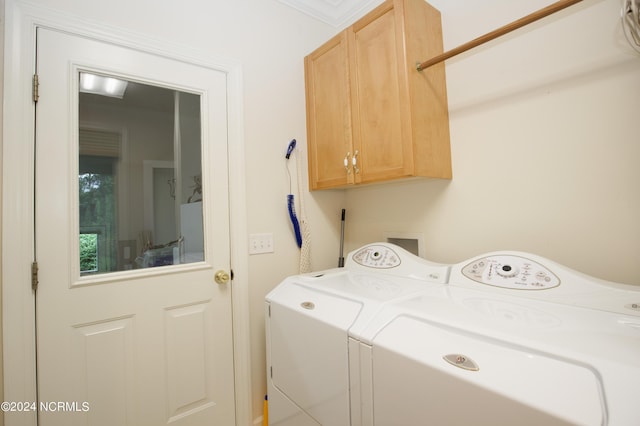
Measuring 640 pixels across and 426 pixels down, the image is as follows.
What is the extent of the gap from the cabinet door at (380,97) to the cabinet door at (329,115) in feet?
0.22

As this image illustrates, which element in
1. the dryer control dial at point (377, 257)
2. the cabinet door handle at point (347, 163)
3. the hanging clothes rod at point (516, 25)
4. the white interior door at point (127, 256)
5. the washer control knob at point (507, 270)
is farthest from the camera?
the cabinet door handle at point (347, 163)

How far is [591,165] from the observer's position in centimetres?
114

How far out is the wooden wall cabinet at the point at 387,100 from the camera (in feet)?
4.62

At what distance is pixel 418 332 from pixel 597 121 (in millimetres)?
1070

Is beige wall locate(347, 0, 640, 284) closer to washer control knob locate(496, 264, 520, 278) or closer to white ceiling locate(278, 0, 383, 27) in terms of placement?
washer control knob locate(496, 264, 520, 278)

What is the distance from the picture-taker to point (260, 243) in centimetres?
178

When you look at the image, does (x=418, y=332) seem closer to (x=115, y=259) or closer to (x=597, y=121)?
(x=597, y=121)

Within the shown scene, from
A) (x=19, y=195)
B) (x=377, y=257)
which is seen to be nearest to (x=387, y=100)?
(x=377, y=257)

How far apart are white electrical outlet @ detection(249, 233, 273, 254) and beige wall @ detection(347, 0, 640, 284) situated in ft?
3.04

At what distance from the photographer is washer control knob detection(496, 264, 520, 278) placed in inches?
44.4

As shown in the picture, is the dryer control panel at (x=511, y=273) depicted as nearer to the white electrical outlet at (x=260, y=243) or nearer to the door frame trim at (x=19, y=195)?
the white electrical outlet at (x=260, y=243)

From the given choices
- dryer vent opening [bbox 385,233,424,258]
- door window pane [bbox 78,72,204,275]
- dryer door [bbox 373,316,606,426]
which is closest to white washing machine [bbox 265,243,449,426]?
dryer door [bbox 373,316,606,426]

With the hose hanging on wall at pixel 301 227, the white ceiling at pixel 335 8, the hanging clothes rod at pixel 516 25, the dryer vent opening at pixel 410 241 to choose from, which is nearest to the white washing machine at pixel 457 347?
the dryer vent opening at pixel 410 241

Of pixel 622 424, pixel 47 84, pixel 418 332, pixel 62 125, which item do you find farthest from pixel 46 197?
pixel 622 424
